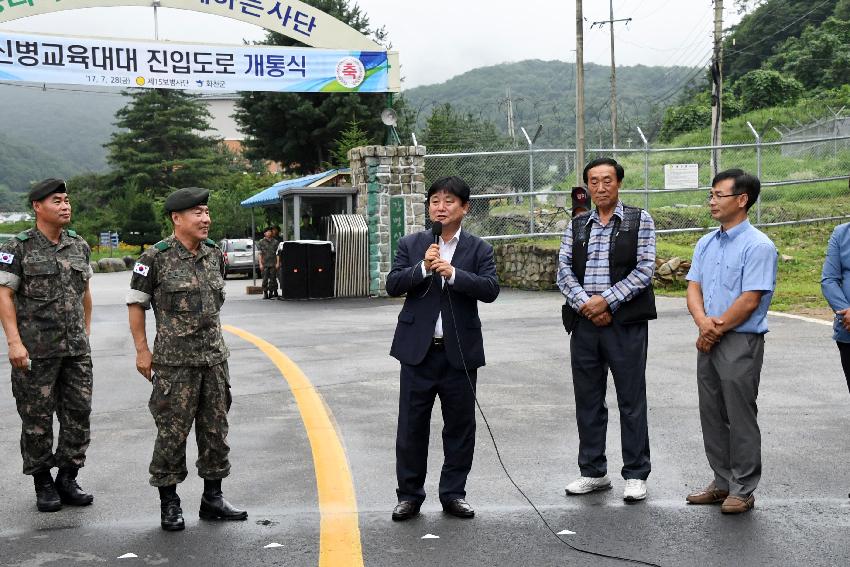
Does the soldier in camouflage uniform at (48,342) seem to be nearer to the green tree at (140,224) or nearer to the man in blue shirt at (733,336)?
the man in blue shirt at (733,336)

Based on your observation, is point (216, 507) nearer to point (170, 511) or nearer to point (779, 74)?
point (170, 511)

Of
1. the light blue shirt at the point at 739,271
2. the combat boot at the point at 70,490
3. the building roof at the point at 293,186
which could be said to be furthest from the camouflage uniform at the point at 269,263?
the light blue shirt at the point at 739,271

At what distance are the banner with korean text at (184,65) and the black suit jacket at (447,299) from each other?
1781 centimetres

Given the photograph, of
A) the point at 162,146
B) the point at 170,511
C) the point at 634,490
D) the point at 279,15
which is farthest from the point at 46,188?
the point at 162,146

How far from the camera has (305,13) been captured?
23.2 m

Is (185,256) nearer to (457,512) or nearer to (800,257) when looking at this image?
(457,512)

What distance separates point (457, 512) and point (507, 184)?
2012cm

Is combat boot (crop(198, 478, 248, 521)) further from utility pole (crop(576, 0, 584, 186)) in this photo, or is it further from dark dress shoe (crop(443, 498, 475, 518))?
utility pole (crop(576, 0, 584, 186))

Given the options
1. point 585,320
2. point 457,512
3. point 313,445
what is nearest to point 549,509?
point 457,512

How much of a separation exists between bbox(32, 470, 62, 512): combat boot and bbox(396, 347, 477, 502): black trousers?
1.85 m

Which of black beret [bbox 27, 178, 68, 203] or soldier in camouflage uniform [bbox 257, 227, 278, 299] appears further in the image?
soldier in camouflage uniform [bbox 257, 227, 278, 299]

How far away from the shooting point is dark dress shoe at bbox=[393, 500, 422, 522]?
5160 mm

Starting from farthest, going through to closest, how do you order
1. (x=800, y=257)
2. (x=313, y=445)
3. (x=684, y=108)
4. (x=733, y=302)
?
(x=684, y=108), (x=800, y=257), (x=313, y=445), (x=733, y=302)

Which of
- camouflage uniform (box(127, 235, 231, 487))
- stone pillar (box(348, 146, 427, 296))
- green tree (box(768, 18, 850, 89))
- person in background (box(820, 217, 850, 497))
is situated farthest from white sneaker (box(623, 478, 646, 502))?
green tree (box(768, 18, 850, 89))
